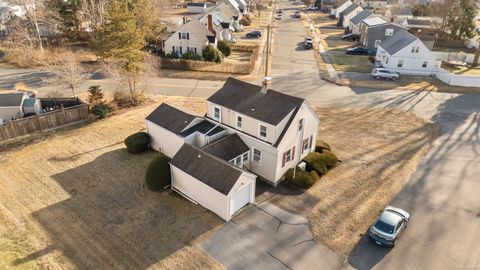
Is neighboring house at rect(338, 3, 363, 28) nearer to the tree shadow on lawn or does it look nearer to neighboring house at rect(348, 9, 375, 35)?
neighboring house at rect(348, 9, 375, 35)

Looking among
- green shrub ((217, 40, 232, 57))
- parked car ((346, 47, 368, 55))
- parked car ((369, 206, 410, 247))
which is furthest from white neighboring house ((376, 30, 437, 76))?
parked car ((369, 206, 410, 247))

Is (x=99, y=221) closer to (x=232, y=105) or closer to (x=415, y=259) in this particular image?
(x=232, y=105)

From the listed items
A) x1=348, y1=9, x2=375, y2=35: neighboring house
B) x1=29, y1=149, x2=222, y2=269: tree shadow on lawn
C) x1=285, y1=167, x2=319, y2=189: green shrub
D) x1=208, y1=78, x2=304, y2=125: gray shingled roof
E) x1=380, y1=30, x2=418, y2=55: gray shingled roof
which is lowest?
x1=29, y1=149, x2=222, y2=269: tree shadow on lawn

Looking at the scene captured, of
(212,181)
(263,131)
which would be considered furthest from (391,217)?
(212,181)

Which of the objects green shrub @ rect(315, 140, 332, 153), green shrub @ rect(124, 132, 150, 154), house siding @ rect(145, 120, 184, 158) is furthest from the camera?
green shrub @ rect(315, 140, 332, 153)

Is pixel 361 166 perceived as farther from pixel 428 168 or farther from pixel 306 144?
pixel 428 168

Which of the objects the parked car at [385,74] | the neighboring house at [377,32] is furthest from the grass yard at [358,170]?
the neighboring house at [377,32]

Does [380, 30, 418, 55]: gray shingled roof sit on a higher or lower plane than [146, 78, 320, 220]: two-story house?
higher

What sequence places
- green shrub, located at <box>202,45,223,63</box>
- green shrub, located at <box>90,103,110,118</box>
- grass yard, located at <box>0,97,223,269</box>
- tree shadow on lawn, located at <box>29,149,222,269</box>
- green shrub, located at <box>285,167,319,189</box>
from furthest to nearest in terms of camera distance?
green shrub, located at <box>202,45,223,63</box>
green shrub, located at <box>90,103,110,118</box>
green shrub, located at <box>285,167,319,189</box>
tree shadow on lawn, located at <box>29,149,222,269</box>
grass yard, located at <box>0,97,223,269</box>
